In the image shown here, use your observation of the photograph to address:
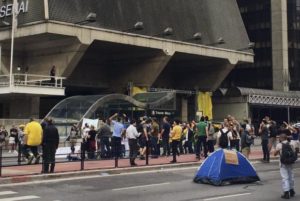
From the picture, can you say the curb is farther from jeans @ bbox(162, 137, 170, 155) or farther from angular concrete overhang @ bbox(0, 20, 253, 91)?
angular concrete overhang @ bbox(0, 20, 253, 91)

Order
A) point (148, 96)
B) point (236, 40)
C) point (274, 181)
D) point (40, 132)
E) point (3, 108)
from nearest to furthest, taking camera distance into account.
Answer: point (274, 181), point (40, 132), point (148, 96), point (3, 108), point (236, 40)

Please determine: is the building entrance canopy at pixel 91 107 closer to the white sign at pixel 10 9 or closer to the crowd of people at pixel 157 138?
the crowd of people at pixel 157 138

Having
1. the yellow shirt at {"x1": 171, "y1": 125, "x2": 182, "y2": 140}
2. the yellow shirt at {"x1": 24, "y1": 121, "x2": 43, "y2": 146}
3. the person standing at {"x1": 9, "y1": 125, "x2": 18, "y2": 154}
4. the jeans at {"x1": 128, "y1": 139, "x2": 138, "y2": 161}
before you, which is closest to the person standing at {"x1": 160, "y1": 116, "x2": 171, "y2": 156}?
the yellow shirt at {"x1": 171, "y1": 125, "x2": 182, "y2": 140}

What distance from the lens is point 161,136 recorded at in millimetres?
24266

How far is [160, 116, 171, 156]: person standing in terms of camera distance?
23.9 metres

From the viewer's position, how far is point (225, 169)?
49.3 ft

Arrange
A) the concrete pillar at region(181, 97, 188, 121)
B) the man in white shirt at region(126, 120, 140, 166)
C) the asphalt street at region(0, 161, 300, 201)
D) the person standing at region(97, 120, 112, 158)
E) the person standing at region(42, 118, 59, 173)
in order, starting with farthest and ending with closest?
1. the concrete pillar at region(181, 97, 188, 121)
2. the person standing at region(97, 120, 112, 158)
3. the man in white shirt at region(126, 120, 140, 166)
4. the person standing at region(42, 118, 59, 173)
5. the asphalt street at region(0, 161, 300, 201)

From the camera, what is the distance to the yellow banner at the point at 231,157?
14.9 metres

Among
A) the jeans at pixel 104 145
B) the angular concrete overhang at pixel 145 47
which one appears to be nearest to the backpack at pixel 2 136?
the jeans at pixel 104 145

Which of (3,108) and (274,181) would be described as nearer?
(274,181)

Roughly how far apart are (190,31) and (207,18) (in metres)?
3.70

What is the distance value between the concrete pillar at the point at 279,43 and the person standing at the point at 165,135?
6063cm

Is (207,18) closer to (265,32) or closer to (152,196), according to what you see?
(265,32)

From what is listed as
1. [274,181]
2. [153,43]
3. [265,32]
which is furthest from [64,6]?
[265,32]
